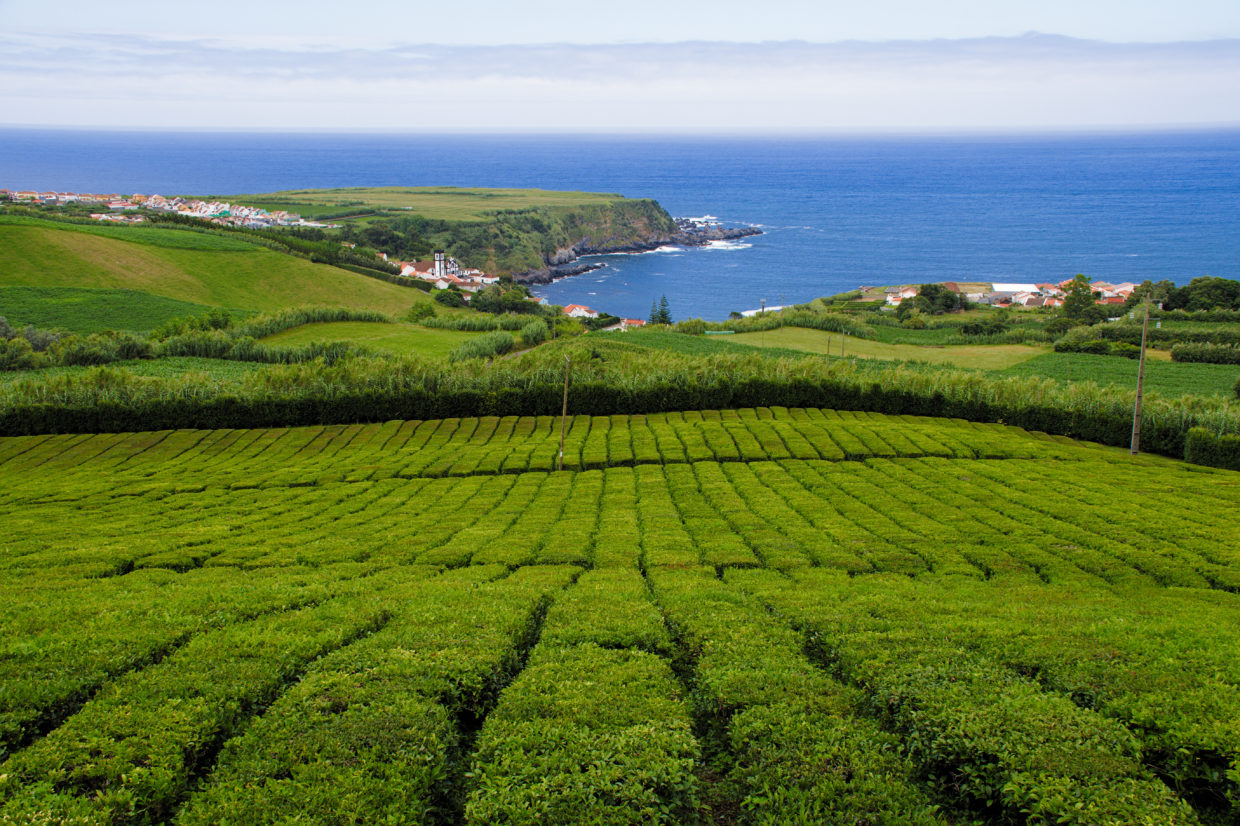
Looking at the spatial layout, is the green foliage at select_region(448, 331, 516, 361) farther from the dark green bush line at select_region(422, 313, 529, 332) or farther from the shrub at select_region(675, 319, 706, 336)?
the shrub at select_region(675, 319, 706, 336)

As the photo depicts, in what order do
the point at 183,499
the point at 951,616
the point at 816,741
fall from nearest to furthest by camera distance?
the point at 816,741 < the point at 951,616 < the point at 183,499

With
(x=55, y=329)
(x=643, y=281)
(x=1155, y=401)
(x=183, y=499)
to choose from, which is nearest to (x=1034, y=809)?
(x=183, y=499)

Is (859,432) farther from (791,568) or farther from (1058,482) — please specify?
(791,568)

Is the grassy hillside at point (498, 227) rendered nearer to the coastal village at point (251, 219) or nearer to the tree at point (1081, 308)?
the coastal village at point (251, 219)

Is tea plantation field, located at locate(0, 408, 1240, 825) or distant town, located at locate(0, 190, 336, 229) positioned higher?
distant town, located at locate(0, 190, 336, 229)

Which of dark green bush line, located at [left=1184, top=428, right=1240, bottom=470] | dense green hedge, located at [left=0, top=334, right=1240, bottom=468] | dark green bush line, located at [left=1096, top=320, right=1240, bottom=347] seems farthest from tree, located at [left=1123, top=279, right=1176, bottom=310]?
dark green bush line, located at [left=1184, top=428, right=1240, bottom=470]
